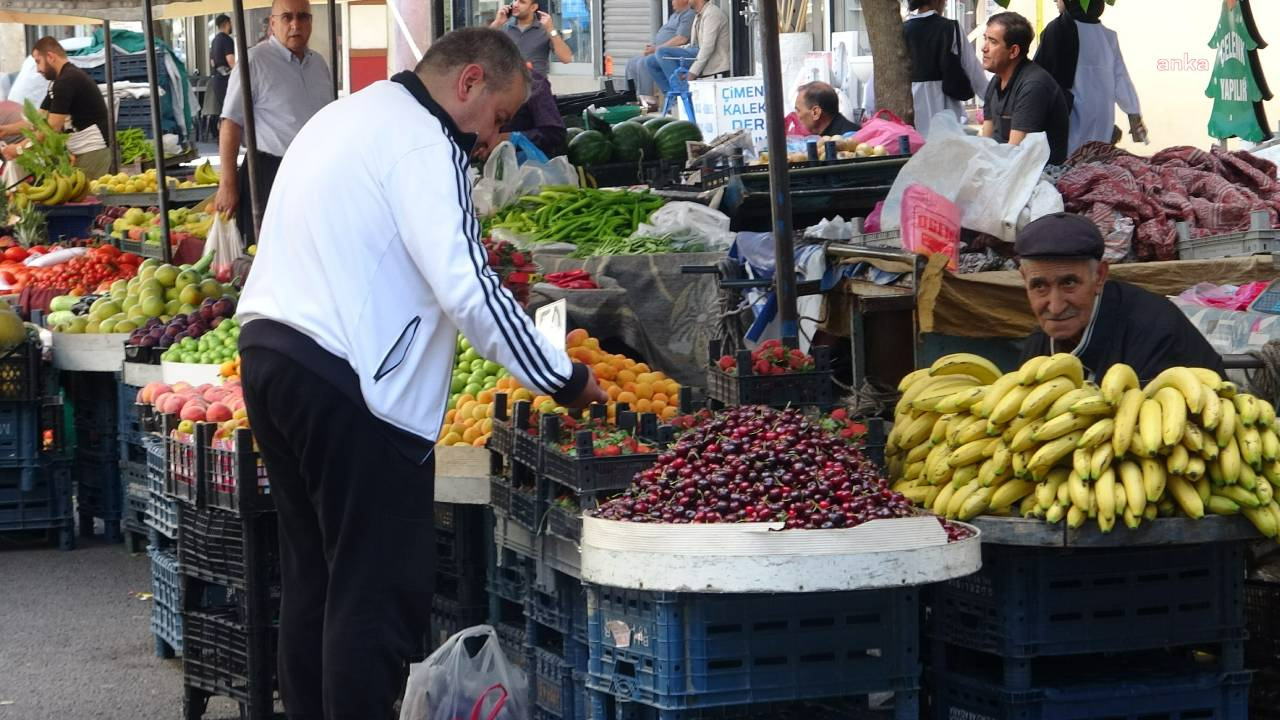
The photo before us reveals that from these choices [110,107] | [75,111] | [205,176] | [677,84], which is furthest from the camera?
[677,84]

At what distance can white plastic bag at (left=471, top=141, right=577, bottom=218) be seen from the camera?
30.0ft

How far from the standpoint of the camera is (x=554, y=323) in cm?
457

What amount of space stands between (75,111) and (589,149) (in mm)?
7990

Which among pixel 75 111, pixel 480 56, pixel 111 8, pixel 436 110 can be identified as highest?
pixel 111 8

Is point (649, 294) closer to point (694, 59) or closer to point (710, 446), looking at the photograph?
point (710, 446)

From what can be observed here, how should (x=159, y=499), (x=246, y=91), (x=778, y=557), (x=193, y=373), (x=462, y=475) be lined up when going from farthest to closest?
(x=246, y=91) → (x=193, y=373) → (x=159, y=499) → (x=462, y=475) → (x=778, y=557)

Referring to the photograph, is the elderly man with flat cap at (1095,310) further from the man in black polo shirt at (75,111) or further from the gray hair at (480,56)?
the man in black polo shirt at (75,111)

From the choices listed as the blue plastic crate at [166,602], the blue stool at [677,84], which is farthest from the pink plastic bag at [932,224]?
the blue stool at [677,84]

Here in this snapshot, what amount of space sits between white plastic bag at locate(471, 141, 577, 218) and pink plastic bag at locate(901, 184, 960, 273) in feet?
9.63

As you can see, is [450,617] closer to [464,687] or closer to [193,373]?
[464,687]

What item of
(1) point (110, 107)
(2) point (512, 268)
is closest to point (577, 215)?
(2) point (512, 268)

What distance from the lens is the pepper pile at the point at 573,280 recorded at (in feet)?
23.7

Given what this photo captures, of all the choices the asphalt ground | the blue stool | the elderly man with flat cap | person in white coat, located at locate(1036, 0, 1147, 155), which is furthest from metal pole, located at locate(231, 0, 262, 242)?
the blue stool

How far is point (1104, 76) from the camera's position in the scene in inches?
434
